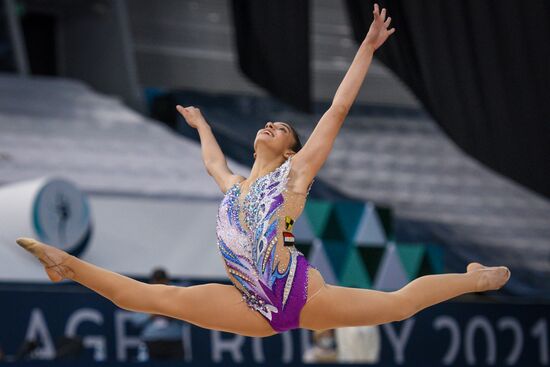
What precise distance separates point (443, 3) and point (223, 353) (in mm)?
3770

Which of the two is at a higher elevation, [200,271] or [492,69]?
[492,69]

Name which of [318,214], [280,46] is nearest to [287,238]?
[280,46]

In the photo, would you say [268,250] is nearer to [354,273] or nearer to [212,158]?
[212,158]

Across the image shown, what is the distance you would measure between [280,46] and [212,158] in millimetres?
6636

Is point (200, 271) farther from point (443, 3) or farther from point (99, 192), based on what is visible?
point (443, 3)

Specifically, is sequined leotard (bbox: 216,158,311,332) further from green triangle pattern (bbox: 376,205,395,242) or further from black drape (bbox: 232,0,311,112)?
green triangle pattern (bbox: 376,205,395,242)

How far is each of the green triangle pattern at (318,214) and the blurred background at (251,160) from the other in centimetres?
2

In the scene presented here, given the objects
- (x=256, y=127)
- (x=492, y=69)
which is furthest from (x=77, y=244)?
(x=256, y=127)

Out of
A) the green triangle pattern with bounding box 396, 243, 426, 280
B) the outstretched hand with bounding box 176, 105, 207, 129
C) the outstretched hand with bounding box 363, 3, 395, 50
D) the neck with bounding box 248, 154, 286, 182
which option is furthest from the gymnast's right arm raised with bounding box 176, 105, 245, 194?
the green triangle pattern with bounding box 396, 243, 426, 280

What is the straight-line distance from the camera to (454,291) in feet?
18.3

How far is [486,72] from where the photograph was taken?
9.89m

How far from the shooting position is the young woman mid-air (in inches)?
213

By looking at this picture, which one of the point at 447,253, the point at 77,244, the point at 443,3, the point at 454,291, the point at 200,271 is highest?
the point at 443,3

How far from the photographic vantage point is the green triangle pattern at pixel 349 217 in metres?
13.5
